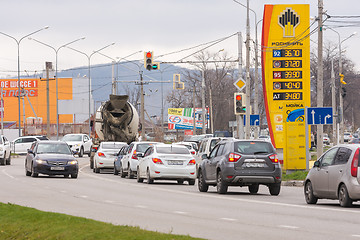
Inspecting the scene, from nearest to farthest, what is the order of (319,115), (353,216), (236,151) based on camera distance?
(353,216) < (236,151) < (319,115)

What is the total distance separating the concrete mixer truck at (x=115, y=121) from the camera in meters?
48.2

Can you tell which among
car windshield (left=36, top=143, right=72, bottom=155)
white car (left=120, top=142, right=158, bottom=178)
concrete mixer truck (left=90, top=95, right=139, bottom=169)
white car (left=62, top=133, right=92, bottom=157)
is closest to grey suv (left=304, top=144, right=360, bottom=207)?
white car (left=120, top=142, right=158, bottom=178)

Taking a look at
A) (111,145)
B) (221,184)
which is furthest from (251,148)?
(111,145)

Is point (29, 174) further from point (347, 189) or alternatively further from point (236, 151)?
point (347, 189)

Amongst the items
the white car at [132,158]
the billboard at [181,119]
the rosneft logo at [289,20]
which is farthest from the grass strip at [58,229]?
the billboard at [181,119]

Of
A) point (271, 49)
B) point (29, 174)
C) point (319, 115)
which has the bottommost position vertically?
point (29, 174)

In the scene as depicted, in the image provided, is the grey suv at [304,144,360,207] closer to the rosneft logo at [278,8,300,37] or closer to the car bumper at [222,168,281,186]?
the car bumper at [222,168,281,186]

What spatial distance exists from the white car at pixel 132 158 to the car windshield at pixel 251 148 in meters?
12.1

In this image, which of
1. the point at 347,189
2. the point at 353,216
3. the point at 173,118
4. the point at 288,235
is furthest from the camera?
the point at 173,118

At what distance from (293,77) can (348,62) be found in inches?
2921

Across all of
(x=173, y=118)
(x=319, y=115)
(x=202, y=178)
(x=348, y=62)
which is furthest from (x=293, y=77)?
(x=348, y=62)

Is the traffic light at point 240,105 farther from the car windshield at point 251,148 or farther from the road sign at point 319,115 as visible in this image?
the car windshield at point 251,148

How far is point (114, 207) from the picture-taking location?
Answer: 2011cm

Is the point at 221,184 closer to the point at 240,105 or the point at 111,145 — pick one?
the point at 240,105
